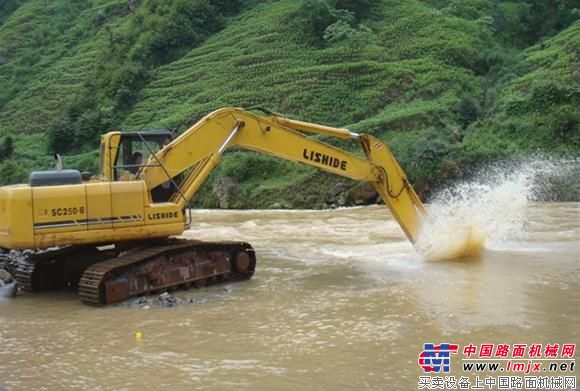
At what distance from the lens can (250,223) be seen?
72.6 ft

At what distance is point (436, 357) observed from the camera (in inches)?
283

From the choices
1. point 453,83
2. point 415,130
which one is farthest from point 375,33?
point 415,130

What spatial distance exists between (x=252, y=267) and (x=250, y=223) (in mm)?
10104

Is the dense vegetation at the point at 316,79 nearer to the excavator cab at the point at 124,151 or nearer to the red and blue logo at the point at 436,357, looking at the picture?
the excavator cab at the point at 124,151

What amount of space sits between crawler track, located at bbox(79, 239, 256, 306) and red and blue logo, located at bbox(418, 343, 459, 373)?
4.70 meters

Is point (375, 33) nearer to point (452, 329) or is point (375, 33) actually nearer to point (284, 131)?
point (284, 131)

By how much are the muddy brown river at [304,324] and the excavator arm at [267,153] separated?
1480 mm

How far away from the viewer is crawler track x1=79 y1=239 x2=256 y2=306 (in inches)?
394

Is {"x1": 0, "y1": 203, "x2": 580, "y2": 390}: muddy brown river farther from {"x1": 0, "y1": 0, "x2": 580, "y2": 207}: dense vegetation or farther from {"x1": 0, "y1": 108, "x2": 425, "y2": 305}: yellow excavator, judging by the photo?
{"x1": 0, "y1": 0, "x2": 580, "y2": 207}: dense vegetation

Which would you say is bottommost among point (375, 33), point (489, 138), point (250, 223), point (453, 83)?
point (250, 223)

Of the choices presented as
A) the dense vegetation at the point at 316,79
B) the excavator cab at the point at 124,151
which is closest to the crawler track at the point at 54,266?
the excavator cab at the point at 124,151

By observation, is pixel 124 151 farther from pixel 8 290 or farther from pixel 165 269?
pixel 8 290

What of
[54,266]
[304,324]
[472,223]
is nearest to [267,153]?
[54,266]

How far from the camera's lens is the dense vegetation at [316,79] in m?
30.3
